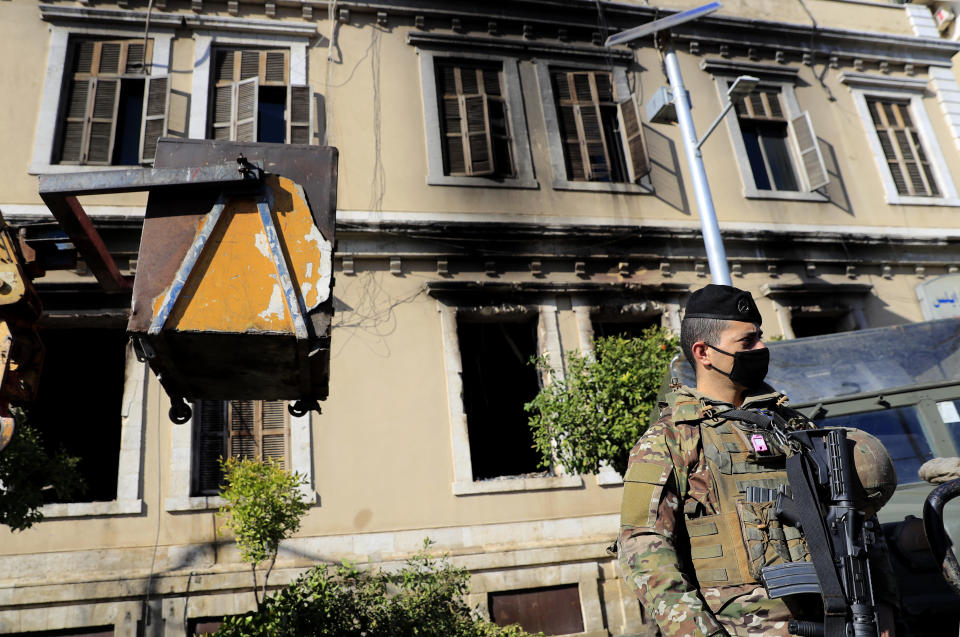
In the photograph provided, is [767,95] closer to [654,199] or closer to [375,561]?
[654,199]

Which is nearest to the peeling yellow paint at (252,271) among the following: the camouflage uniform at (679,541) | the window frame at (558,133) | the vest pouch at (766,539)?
the camouflage uniform at (679,541)

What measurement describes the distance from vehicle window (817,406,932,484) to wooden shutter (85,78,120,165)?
8898 mm

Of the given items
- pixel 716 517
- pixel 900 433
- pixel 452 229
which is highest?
pixel 452 229

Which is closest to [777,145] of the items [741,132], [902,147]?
[741,132]

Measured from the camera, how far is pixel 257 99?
371 inches

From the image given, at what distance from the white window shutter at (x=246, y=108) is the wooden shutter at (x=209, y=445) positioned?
369 centimetres

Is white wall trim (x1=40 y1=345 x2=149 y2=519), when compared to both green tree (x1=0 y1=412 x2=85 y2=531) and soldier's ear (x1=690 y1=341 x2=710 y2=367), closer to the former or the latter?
green tree (x1=0 y1=412 x2=85 y2=531)

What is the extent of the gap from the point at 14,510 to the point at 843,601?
6.42 m

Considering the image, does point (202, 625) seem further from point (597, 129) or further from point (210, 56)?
point (597, 129)

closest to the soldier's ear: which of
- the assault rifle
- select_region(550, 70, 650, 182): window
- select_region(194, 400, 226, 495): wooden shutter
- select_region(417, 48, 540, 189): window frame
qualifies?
the assault rifle

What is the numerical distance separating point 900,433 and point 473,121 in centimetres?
735

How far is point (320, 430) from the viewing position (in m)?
→ 8.00

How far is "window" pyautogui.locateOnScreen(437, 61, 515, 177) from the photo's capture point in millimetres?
9836

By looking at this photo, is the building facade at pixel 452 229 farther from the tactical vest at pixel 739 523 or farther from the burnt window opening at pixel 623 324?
the tactical vest at pixel 739 523
